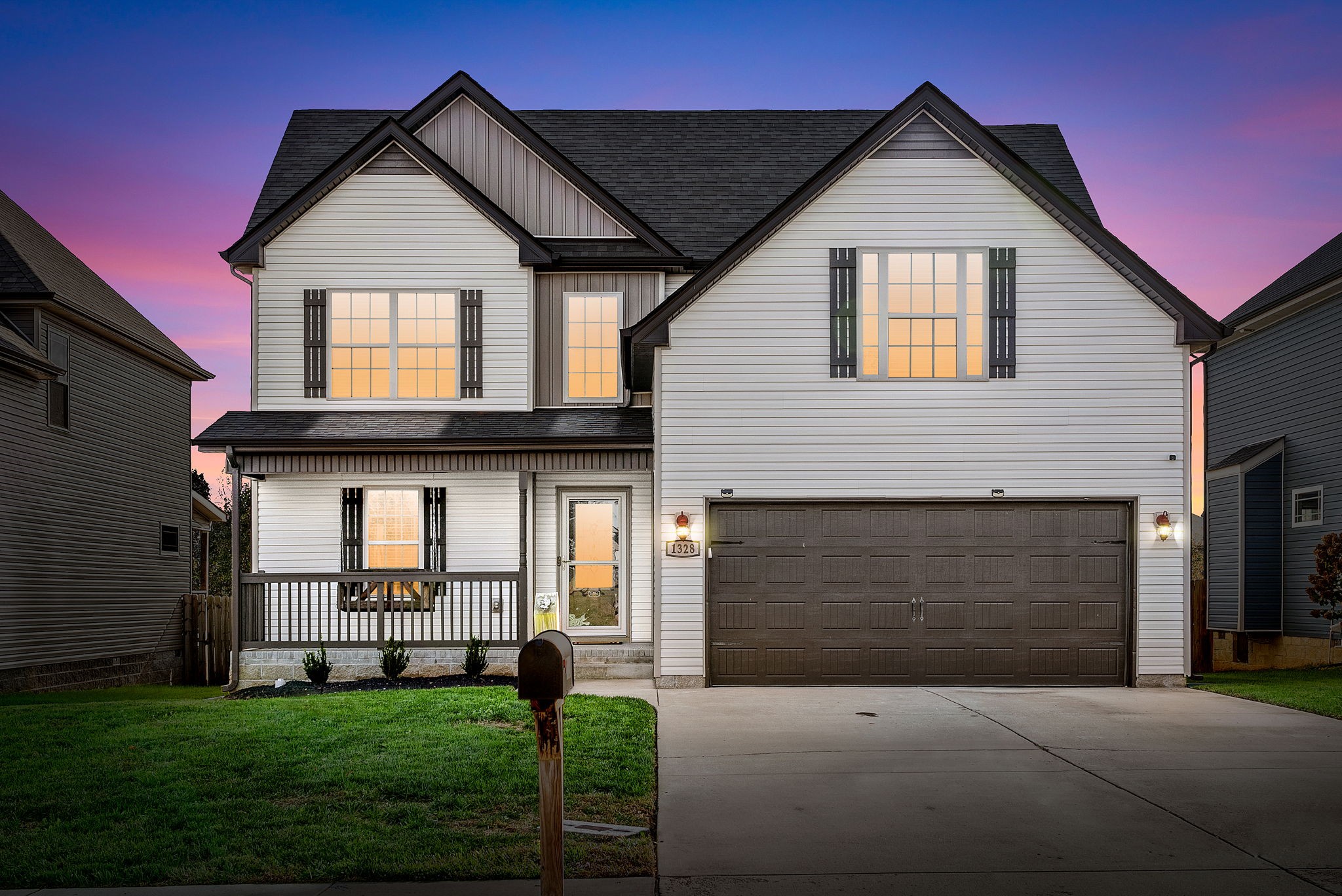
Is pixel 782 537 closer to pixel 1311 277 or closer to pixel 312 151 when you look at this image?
pixel 312 151

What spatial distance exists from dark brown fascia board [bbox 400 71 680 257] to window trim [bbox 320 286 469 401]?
2.54 metres

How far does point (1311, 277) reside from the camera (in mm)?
18516

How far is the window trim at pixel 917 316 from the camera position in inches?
509

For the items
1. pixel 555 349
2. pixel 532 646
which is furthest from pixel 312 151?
pixel 532 646

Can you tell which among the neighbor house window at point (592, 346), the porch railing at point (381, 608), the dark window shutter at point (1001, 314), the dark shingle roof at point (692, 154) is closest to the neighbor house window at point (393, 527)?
the porch railing at point (381, 608)

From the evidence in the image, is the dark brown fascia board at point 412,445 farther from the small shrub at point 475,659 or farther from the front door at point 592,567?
the small shrub at point 475,659

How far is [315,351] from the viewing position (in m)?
15.0

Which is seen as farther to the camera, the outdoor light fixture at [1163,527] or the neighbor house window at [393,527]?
the neighbor house window at [393,527]

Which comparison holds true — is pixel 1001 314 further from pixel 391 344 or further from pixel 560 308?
pixel 391 344

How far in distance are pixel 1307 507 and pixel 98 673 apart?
2170cm

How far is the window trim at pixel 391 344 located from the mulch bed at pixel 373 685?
4.16 m

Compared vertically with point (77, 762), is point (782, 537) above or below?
above

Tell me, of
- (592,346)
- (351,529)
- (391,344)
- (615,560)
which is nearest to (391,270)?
(391,344)

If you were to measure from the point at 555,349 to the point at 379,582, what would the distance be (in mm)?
4291
